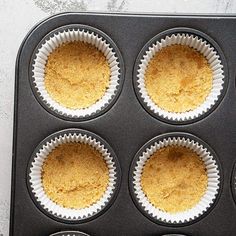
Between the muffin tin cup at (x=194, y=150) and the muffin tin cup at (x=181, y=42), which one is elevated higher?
the muffin tin cup at (x=181, y=42)

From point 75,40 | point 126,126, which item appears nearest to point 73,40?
point 75,40

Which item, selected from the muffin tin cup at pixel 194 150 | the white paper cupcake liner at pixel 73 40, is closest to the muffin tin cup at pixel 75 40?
the white paper cupcake liner at pixel 73 40

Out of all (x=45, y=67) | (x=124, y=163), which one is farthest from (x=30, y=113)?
(x=124, y=163)

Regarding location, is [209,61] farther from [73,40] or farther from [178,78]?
[73,40]

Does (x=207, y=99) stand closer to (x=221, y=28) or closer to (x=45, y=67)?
(x=221, y=28)

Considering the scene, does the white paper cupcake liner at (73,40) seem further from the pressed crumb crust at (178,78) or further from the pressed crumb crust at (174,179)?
the pressed crumb crust at (174,179)

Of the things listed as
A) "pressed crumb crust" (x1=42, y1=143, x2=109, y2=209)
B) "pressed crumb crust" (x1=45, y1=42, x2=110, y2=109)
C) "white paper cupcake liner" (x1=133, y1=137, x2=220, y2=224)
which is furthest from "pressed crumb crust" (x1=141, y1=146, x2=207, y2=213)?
"pressed crumb crust" (x1=45, y1=42, x2=110, y2=109)
